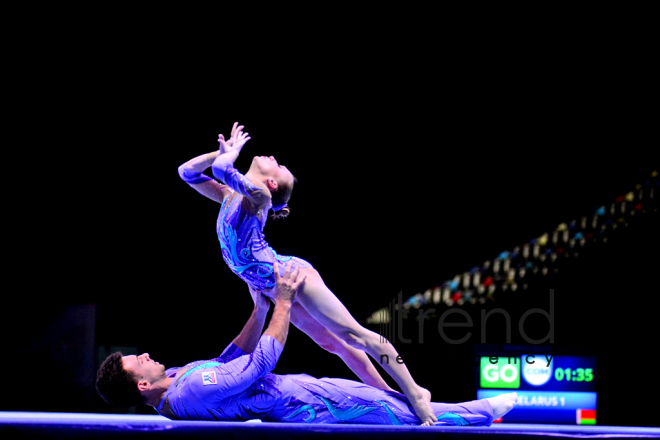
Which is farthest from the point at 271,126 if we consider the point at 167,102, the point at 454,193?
the point at 454,193

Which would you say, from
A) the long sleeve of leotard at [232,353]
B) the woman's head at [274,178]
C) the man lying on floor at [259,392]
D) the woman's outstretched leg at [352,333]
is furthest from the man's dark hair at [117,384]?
the woman's head at [274,178]

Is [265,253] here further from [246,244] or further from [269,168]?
[269,168]

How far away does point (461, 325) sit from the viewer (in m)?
5.02

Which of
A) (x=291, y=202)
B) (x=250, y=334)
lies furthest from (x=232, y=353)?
(x=291, y=202)

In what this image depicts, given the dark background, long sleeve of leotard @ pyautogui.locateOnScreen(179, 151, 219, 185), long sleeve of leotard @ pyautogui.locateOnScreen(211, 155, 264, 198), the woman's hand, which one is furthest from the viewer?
the dark background

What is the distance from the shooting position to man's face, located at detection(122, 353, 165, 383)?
2.08 meters

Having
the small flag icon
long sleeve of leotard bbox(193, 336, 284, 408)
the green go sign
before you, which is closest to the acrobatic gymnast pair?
long sleeve of leotard bbox(193, 336, 284, 408)

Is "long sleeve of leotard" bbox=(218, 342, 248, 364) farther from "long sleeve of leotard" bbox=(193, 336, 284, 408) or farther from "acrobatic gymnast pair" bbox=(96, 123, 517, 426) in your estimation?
A: "long sleeve of leotard" bbox=(193, 336, 284, 408)

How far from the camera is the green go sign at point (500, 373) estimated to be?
4.75m

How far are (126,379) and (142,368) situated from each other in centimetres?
6

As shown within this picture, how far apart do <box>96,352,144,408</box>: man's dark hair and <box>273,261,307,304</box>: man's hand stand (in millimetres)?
581

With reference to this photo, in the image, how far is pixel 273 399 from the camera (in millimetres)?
2105

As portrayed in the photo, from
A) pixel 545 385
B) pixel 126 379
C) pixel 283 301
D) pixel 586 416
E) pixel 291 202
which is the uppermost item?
pixel 291 202

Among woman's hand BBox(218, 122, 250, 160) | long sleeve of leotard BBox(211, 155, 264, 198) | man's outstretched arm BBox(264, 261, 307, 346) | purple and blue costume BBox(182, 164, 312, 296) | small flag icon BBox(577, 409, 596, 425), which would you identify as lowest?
small flag icon BBox(577, 409, 596, 425)
